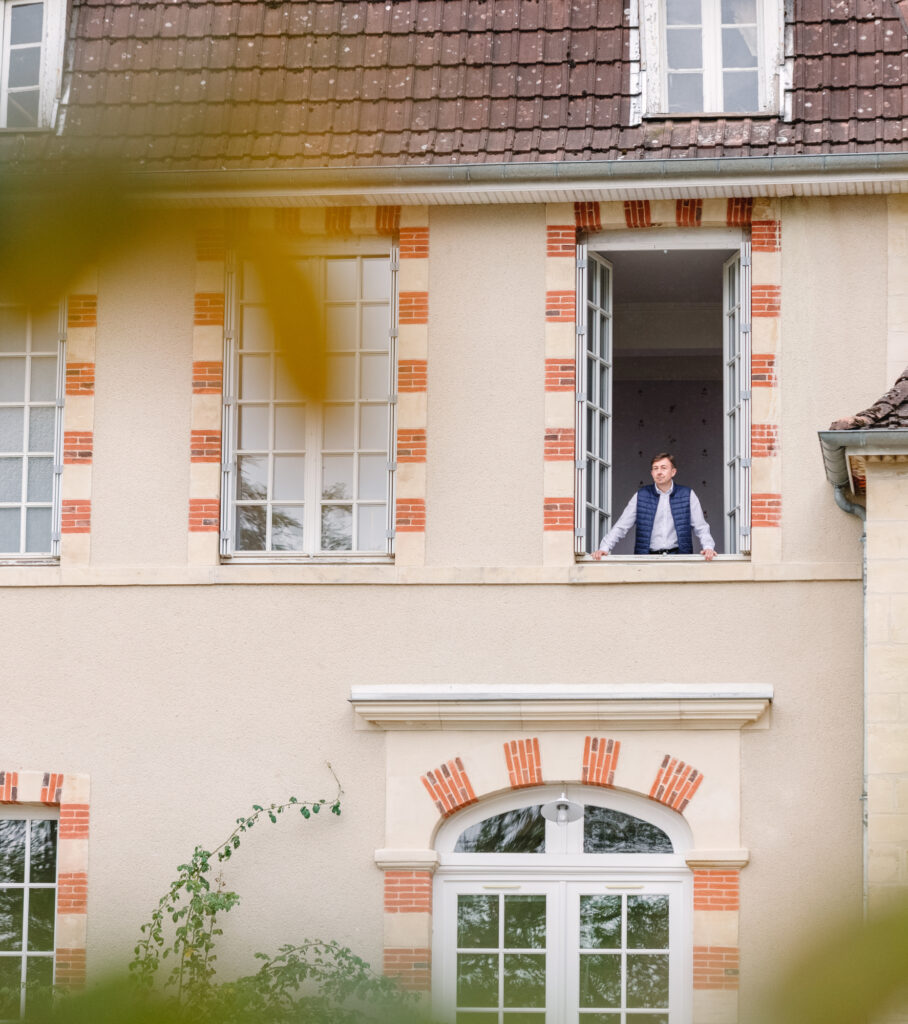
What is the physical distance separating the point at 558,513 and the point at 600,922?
2.39 meters

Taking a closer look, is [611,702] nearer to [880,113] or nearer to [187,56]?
[880,113]

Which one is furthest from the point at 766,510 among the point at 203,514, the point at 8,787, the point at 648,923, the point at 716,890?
the point at 8,787

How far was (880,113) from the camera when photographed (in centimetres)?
1019

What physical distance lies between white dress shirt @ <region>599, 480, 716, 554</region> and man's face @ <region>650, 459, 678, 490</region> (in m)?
0.06

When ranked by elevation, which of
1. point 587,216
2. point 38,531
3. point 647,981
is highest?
point 587,216

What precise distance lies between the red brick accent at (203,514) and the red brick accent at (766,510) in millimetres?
3153

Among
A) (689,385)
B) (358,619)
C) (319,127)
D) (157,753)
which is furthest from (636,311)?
(319,127)

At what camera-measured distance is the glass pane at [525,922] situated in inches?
407

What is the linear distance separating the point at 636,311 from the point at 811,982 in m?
13.7

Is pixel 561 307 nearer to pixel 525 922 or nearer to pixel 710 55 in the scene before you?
pixel 710 55

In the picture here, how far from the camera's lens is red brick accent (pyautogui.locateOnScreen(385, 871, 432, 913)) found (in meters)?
A: 10.2

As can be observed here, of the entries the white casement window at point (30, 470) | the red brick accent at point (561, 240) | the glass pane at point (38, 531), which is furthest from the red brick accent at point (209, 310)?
the glass pane at point (38, 531)

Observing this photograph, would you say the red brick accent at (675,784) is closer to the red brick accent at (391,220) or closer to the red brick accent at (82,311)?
the red brick accent at (391,220)

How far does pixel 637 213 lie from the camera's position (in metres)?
10.5
